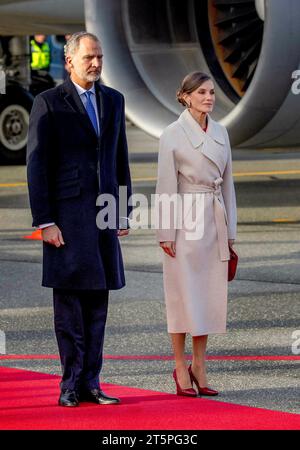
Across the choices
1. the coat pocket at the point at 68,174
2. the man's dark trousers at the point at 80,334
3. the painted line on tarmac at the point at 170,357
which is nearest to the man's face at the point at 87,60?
the coat pocket at the point at 68,174

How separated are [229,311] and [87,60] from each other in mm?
2749

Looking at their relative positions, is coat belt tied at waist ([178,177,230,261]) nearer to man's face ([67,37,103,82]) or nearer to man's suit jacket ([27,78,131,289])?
man's suit jacket ([27,78,131,289])

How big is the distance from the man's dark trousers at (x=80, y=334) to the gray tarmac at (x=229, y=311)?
1.56 ft

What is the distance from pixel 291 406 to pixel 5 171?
1038 cm

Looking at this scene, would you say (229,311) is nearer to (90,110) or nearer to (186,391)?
(186,391)

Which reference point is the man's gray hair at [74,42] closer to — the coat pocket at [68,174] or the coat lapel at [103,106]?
the coat lapel at [103,106]

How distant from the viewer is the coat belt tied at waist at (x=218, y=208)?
265 inches

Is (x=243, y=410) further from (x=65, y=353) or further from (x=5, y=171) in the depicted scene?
(x=5, y=171)

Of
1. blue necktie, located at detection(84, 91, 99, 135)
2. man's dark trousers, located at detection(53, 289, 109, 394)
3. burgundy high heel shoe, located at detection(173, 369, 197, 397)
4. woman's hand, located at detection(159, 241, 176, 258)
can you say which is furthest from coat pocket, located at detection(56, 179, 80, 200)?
burgundy high heel shoe, located at detection(173, 369, 197, 397)

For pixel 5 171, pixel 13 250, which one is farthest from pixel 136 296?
pixel 5 171

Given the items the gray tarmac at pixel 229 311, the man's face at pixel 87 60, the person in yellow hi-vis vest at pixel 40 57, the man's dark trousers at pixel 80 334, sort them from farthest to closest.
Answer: the person in yellow hi-vis vest at pixel 40 57, the gray tarmac at pixel 229 311, the man's dark trousers at pixel 80 334, the man's face at pixel 87 60

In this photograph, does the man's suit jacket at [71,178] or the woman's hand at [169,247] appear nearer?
the man's suit jacket at [71,178]

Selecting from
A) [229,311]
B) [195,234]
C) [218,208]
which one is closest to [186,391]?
[195,234]
